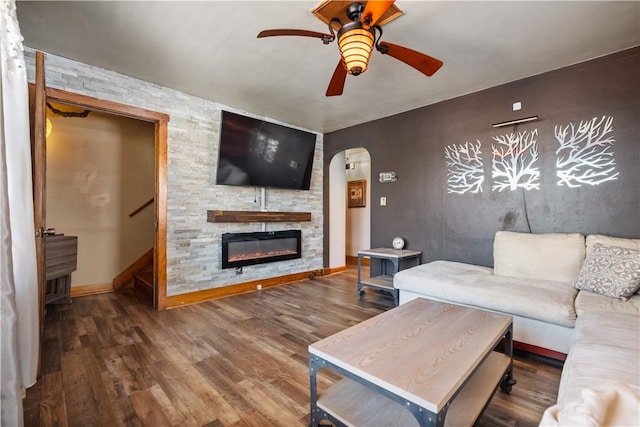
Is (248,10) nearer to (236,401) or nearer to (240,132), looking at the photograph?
(240,132)

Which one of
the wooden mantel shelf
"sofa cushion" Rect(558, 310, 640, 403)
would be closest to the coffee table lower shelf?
"sofa cushion" Rect(558, 310, 640, 403)

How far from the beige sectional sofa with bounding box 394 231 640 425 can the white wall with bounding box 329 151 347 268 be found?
89.2 inches

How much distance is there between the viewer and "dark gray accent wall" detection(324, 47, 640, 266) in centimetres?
251

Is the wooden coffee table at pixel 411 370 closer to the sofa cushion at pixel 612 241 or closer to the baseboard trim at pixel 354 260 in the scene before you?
the sofa cushion at pixel 612 241

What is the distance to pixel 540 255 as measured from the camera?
263 centimetres

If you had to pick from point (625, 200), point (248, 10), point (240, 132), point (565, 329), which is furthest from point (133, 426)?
point (625, 200)

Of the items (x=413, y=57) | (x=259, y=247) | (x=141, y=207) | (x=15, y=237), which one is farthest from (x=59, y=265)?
(x=413, y=57)

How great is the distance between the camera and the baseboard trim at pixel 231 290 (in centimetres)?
336

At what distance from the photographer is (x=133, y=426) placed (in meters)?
1.46

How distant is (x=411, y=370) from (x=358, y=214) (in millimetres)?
5379

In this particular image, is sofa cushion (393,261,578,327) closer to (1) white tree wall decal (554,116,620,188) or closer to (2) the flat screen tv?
(1) white tree wall decal (554,116,620,188)

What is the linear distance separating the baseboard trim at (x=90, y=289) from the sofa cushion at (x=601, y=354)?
4821 mm

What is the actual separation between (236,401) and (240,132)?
3.00 m

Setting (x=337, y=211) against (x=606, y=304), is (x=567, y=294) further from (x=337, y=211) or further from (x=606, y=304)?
(x=337, y=211)
